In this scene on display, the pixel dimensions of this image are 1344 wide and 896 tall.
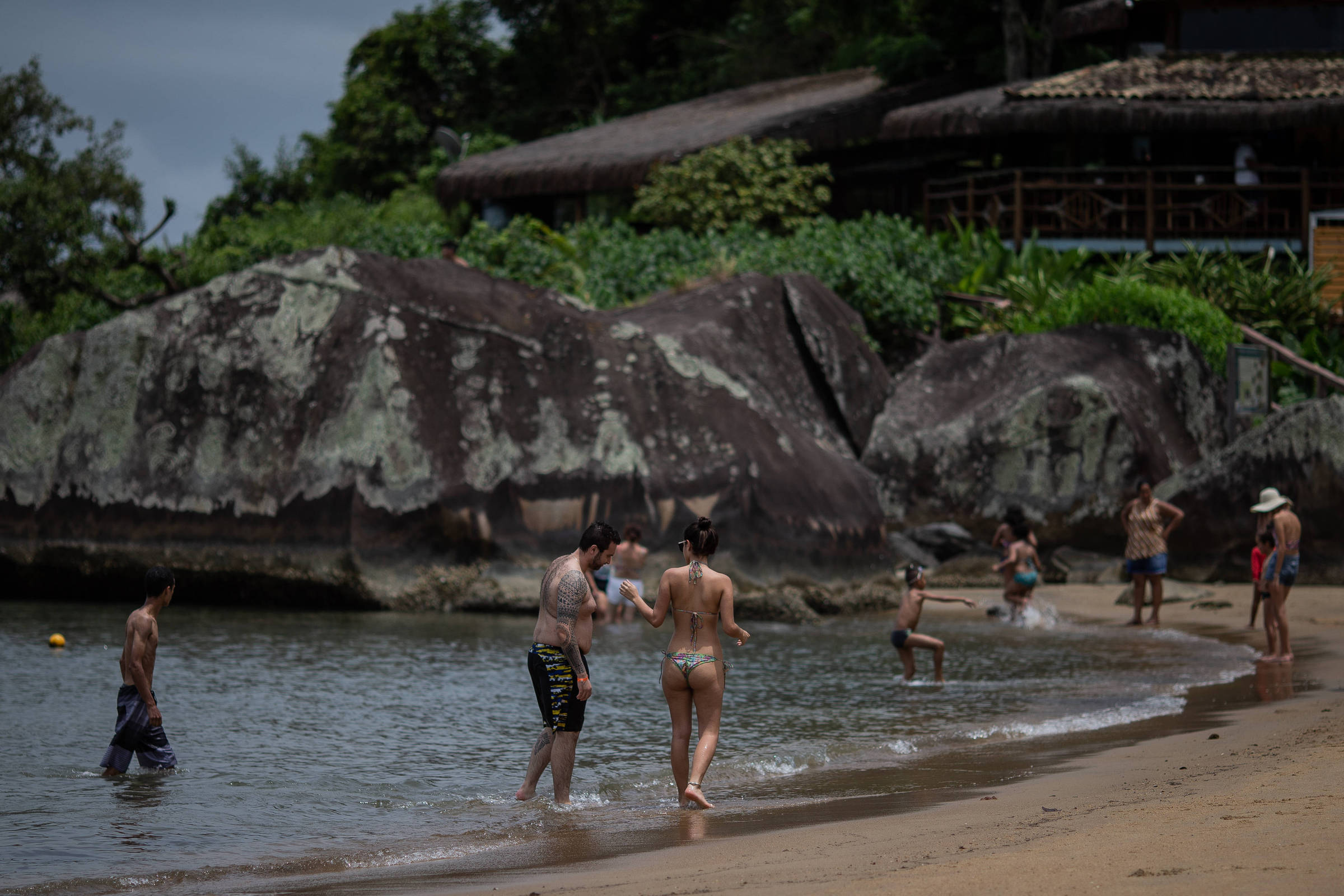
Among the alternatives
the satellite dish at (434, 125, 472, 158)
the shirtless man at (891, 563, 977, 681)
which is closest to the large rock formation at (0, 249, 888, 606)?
the shirtless man at (891, 563, 977, 681)

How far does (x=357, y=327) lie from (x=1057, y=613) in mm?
9448

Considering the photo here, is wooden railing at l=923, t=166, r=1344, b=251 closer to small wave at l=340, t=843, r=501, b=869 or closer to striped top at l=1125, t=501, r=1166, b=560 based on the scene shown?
striped top at l=1125, t=501, r=1166, b=560

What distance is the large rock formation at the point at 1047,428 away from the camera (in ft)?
65.5

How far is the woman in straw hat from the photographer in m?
12.4

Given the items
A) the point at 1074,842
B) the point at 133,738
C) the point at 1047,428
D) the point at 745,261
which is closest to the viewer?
the point at 1074,842

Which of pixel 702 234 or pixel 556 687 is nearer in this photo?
pixel 556 687

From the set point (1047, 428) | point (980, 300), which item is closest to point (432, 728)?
point (1047, 428)

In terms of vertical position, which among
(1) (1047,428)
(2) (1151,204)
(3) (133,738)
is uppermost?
(2) (1151,204)

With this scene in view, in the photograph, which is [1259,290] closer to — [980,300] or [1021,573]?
[980,300]

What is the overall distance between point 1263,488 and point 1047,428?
136 inches

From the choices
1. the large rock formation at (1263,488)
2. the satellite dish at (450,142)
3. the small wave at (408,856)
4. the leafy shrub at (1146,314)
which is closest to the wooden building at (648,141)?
the satellite dish at (450,142)

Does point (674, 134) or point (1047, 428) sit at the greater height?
point (674, 134)

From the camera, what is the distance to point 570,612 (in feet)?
25.2

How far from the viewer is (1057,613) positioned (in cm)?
1683
